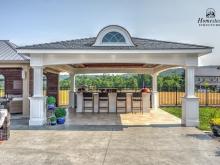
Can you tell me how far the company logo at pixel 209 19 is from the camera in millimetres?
17203

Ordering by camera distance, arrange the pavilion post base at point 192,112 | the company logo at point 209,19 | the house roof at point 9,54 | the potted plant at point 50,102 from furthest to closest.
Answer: the company logo at point 209,19 < the house roof at point 9,54 < the potted plant at point 50,102 < the pavilion post base at point 192,112

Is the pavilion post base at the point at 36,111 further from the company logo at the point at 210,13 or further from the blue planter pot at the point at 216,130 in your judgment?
the company logo at the point at 210,13

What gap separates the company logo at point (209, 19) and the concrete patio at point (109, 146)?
8623 millimetres

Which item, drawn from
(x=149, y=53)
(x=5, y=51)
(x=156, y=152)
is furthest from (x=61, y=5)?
(x=156, y=152)

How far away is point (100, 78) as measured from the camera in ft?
119

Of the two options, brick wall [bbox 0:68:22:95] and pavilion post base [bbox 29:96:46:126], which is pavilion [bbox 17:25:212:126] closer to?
pavilion post base [bbox 29:96:46:126]

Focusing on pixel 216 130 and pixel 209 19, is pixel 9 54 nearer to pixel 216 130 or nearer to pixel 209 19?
pixel 216 130

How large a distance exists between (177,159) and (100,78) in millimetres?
29907

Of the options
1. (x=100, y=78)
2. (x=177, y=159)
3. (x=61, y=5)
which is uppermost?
(x=61, y=5)

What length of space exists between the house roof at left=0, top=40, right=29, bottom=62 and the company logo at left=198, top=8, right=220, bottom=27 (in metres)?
10.4

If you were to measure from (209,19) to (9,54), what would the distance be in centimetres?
1164

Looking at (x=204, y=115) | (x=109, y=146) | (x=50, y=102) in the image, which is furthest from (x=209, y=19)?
(x=109, y=146)

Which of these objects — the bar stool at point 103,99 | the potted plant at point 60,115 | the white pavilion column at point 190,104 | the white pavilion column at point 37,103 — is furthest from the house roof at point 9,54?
the white pavilion column at point 190,104

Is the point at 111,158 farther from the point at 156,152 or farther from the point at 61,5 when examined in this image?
the point at 61,5
